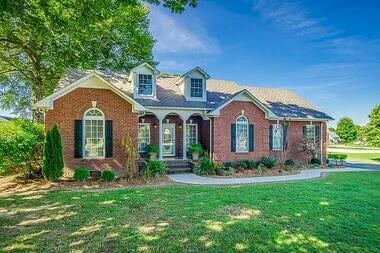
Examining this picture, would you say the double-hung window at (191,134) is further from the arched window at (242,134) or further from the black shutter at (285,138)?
the black shutter at (285,138)

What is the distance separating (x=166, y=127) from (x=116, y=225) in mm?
12577

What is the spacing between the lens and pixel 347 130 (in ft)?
204

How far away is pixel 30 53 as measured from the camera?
69.5ft

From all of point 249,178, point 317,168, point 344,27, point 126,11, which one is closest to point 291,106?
point 317,168

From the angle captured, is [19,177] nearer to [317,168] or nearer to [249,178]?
[249,178]

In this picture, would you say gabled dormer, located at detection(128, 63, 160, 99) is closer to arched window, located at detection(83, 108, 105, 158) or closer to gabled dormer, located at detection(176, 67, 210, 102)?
gabled dormer, located at detection(176, 67, 210, 102)

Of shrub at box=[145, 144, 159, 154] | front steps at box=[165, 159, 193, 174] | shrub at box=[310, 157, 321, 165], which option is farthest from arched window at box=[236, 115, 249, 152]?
shrub at box=[310, 157, 321, 165]

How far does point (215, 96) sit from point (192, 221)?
46.1ft

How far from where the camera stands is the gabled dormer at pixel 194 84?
62.5 feet

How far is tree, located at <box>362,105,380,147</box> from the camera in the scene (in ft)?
103

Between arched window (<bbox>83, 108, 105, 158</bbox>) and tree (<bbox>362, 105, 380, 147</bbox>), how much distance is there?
29745mm

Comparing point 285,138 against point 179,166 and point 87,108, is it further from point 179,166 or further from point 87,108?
point 87,108

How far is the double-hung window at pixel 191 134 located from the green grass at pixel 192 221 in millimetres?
8432

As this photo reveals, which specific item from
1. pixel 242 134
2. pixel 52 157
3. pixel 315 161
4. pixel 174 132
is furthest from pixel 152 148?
pixel 315 161
